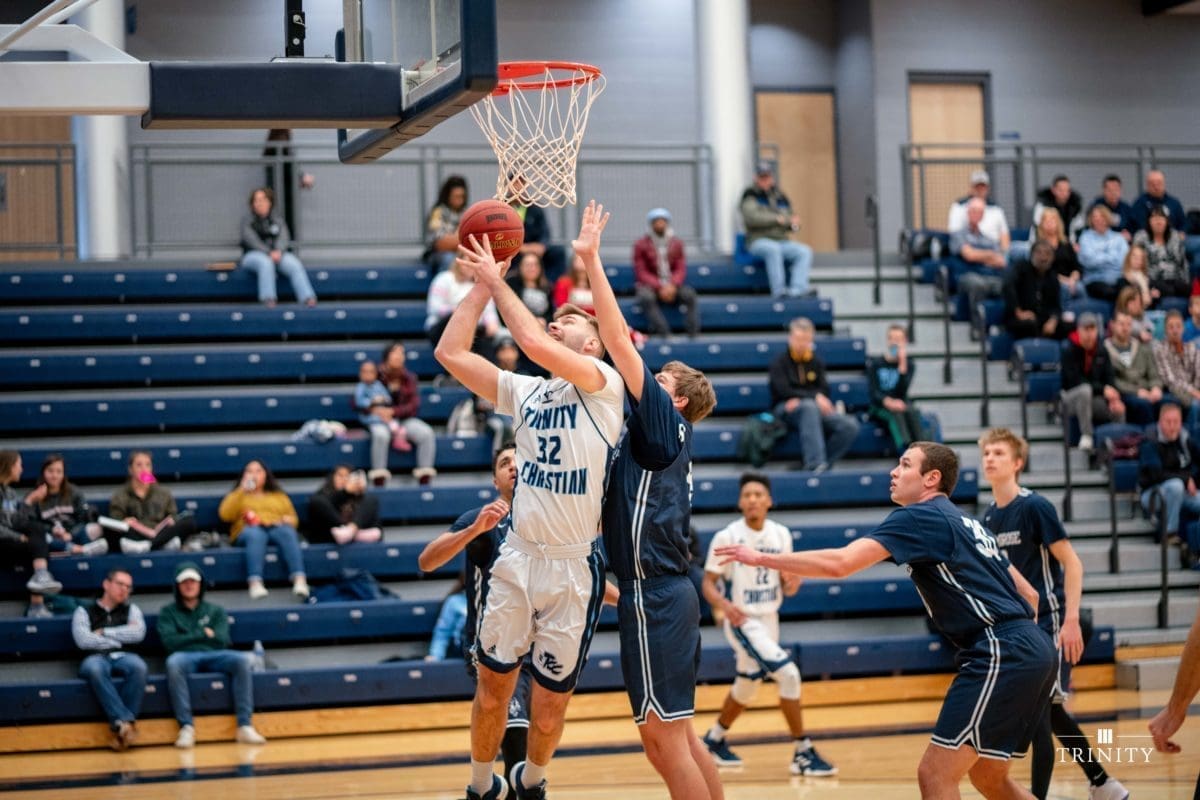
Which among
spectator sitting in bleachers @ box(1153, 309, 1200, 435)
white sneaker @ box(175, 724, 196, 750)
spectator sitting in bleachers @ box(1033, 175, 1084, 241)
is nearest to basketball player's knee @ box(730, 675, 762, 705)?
white sneaker @ box(175, 724, 196, 750)

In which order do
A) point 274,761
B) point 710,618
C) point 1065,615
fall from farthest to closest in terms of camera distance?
1. point 710,618
2. point 274,761
3. point 1065,615

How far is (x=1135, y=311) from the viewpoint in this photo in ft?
49.7

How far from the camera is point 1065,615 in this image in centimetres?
739

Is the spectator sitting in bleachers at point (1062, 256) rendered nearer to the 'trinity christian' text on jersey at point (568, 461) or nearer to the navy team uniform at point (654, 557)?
the navy team uniform at point (654, 557)

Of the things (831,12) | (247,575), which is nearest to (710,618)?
(247,575)

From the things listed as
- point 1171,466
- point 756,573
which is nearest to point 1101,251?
point 1171,466

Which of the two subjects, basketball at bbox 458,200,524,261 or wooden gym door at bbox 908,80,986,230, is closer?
basketball at bbox 458,200,524,261

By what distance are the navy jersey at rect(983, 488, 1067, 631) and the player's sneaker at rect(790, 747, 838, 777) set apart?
2.06 meters

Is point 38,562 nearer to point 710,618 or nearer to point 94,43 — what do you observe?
point 710,618

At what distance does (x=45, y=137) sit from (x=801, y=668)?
1164 cm

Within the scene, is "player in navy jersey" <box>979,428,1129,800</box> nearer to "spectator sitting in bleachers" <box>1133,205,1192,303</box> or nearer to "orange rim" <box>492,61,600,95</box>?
"orange rim" <box>492,61,600,95</box>

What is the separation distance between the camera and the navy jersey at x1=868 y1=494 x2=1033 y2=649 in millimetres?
5730

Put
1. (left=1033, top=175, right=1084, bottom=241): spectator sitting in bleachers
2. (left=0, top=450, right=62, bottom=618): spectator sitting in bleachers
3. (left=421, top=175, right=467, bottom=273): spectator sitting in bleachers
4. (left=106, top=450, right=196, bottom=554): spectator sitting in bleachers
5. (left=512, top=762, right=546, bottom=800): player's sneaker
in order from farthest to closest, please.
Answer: (left=1033, top=175, right=1084, bottom=241): spectator sitting in bleachers → (left=421, top=175, right=467, bottom=273): spectator sitting in bleachers → (left=106, top=450, right=196, bottom=554): spectator sitting in bleachers → (left=0, top=450, right=62, bottom=618): spectator sitting in bleachers → (left=512, top=762, right=546, bottom=800): player's sneaker

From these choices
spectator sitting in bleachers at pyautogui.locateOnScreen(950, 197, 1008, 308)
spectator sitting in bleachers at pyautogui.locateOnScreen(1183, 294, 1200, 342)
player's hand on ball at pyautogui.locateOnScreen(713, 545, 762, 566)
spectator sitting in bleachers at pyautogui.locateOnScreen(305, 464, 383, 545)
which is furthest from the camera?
spectator sitting in bleachers at pyautogui.locateOnScreen(950, 197, 1008, 308)
